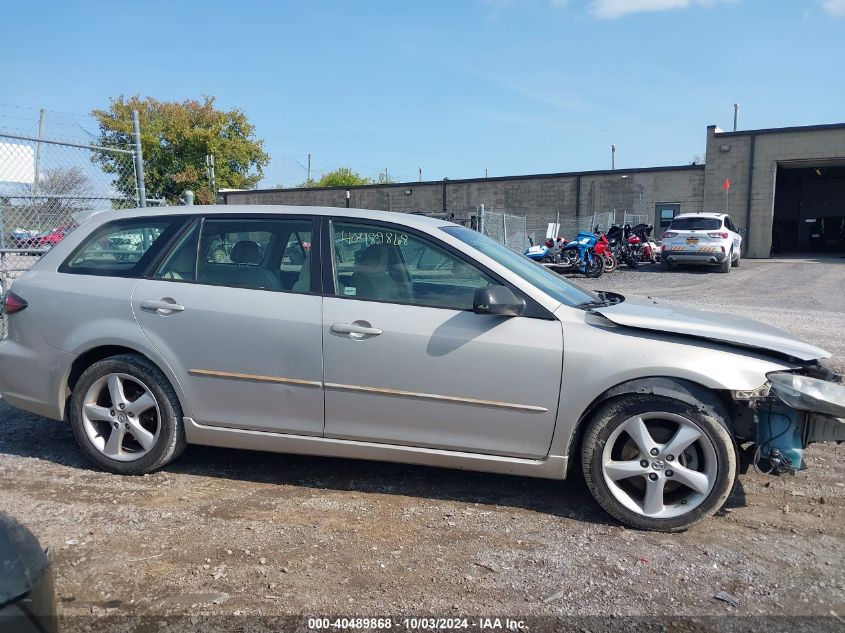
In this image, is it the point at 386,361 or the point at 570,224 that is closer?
the point at 386,361

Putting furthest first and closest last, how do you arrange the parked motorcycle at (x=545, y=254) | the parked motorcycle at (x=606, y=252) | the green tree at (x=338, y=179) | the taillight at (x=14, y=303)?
the green tree at (x=338, y=179)
the parked motorcycle at (x=545, y=254)
the parked motorcycle at (x=606, y=252)
the taillight at (x=14, y=303)

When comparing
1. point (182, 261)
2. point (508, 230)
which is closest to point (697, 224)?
point (508, 230)

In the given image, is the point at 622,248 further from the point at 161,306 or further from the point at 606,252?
the point at 161,306

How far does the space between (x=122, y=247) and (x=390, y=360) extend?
2.04m

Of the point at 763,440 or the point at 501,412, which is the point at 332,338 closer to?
the point at 501,412

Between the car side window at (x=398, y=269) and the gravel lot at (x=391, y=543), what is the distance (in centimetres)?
119

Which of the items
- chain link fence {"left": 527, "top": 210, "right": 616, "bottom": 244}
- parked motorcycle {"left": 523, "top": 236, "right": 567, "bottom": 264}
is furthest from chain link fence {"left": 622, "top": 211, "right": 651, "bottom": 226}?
parked motorcycle {"left": 523, "top": 236, "right": 567, "bottom": 264}

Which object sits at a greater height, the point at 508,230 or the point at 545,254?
the point at 508,230

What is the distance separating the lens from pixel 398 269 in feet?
13.2

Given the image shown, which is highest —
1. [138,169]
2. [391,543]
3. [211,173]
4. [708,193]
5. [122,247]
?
[211,173]

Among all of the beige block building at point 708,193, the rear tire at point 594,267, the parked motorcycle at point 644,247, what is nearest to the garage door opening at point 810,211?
the beige block building at point 708,193

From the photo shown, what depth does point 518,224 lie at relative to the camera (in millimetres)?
23562

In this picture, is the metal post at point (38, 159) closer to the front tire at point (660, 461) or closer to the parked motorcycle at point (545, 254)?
the front tire at point (660, 461)

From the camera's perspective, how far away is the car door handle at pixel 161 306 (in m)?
4.05
